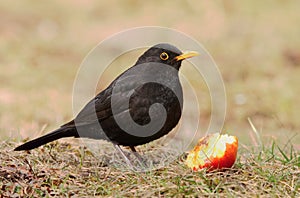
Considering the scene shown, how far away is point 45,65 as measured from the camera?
11.4 m

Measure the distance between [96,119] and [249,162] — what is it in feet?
4.39

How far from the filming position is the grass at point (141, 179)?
4.33m

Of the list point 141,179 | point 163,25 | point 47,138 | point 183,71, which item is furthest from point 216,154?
point 163,25

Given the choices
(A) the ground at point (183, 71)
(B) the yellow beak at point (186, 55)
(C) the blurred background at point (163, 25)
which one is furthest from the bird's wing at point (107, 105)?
(C) the blurred background at point (163, 25)

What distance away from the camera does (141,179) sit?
180 inches

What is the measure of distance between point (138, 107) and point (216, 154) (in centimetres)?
79

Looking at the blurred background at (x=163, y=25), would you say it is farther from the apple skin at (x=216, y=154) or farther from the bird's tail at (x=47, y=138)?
the apple skin at (x=216, y=154)

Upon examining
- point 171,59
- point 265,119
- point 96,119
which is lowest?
point 265,119

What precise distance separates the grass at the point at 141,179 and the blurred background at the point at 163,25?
150 cm

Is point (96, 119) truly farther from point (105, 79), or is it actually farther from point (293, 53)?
point (293, 53)

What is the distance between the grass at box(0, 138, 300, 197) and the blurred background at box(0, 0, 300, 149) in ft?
4.93

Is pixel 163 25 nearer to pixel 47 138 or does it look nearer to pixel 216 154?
pixel 47 138

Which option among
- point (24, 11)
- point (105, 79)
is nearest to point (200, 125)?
point (105, 79)

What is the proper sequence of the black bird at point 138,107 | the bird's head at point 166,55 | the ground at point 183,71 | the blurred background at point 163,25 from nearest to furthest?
the ground at point 183,71 < the black bird at point 138,107 < the bird's head at point 166,55 < the blurred background at point 163,25
